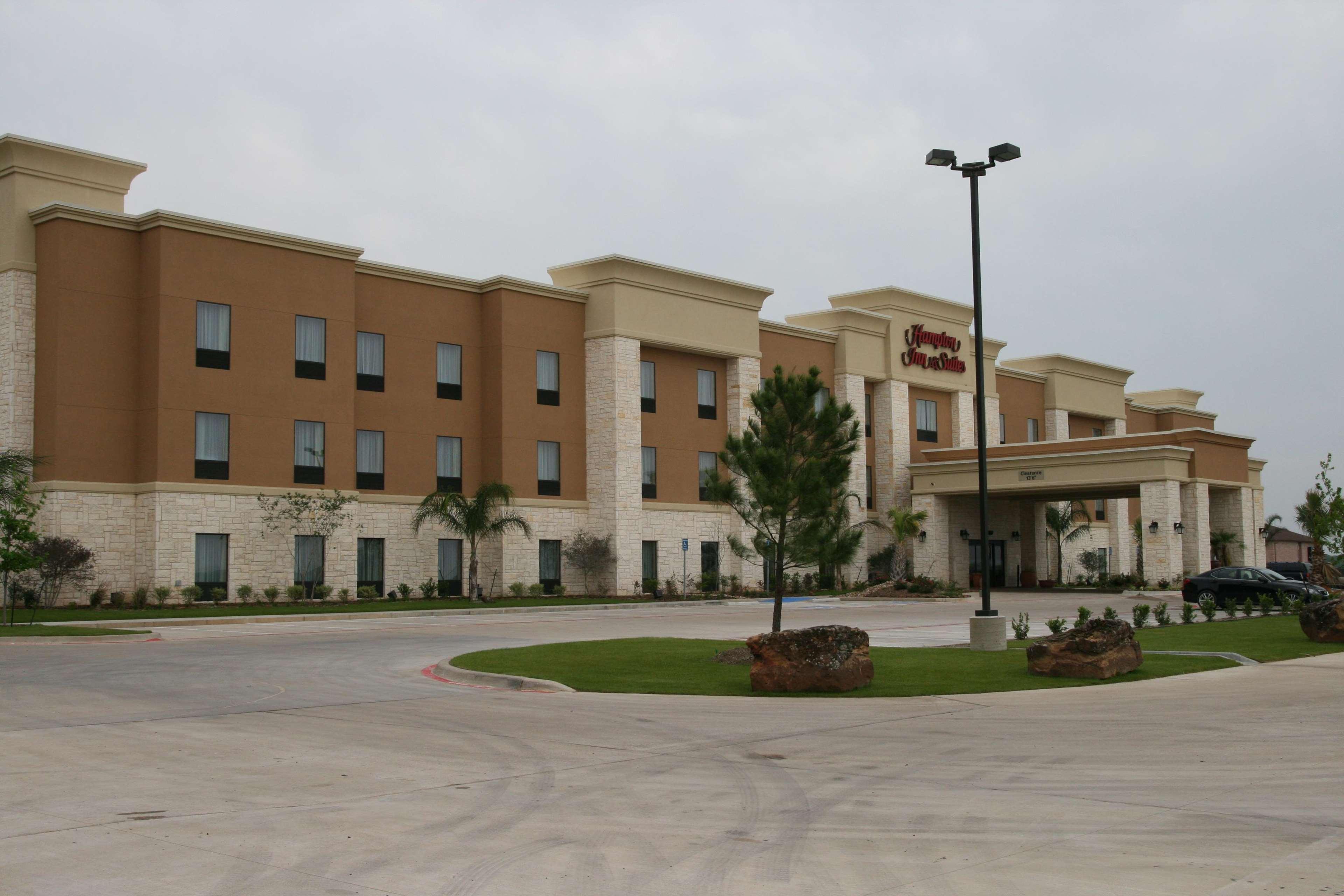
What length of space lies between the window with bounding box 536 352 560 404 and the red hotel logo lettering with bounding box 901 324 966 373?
21.7 meters

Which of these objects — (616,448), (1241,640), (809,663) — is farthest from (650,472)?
(809,663)

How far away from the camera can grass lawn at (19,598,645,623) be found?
33.7 meters

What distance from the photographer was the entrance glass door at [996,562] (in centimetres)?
6462

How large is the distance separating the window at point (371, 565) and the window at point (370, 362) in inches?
218

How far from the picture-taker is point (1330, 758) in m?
10.7

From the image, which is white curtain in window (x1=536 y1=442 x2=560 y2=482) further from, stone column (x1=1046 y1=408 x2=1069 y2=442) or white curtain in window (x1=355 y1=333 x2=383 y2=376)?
stone column (x1=1046 y1=408 x2=1069 y2=442)

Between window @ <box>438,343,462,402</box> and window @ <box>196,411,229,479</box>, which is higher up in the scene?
window @ <box>438,343,462,402</box>

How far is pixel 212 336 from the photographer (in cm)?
3944

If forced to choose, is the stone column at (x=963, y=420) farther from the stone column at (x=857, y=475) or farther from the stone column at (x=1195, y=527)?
the stone column at (x=1195, y=527)

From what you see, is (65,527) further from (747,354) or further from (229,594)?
(747,354)

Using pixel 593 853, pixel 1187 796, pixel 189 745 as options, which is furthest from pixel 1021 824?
pixel 189 745

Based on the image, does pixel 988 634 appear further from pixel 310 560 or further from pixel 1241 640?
pixel 310 560

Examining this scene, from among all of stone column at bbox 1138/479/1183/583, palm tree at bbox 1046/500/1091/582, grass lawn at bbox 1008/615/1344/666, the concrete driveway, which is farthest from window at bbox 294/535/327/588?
palm tree at bbox 1046/500/1091/582

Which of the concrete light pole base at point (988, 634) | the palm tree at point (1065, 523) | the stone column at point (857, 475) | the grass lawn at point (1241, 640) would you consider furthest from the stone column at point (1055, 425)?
the concrete light pole base at point (988, 634)
